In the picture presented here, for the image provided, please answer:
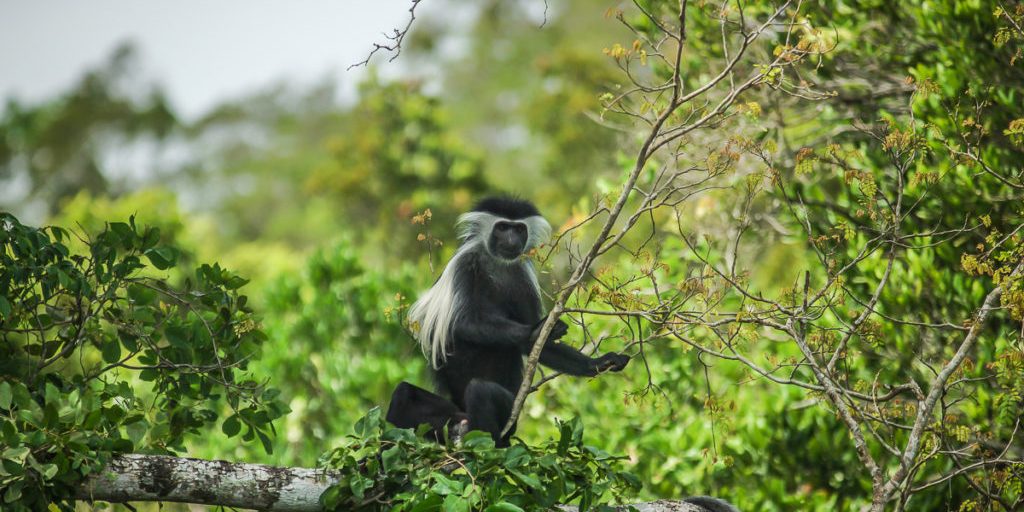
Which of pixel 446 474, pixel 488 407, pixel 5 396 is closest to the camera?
pixel 5 396

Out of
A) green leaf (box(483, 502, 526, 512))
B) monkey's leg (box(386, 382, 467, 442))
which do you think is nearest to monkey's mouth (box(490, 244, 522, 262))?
monkey's leg (box(386, 382, 467, 442))

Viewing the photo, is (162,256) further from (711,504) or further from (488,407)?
(711,504)

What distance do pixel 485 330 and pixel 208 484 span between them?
5.05ft

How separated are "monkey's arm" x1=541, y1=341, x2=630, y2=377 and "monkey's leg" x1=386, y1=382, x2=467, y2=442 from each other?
0.46m

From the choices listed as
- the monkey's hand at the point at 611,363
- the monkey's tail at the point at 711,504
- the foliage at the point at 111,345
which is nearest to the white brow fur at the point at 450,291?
the monkey's hand at the point at 611,363

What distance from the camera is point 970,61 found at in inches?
196

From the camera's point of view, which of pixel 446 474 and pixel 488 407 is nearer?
pixel 446 474

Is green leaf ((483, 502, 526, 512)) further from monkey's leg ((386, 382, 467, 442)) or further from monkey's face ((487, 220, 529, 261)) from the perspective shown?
monkey's face ((487, 220, 529, 261))

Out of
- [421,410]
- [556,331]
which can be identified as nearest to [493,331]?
[556,331]

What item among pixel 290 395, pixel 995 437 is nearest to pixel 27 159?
pixel 290 395

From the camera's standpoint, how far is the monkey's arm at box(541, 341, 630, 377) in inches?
168

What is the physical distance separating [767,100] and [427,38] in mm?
20035

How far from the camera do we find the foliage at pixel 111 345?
3.38 m

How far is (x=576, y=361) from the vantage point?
447cm
